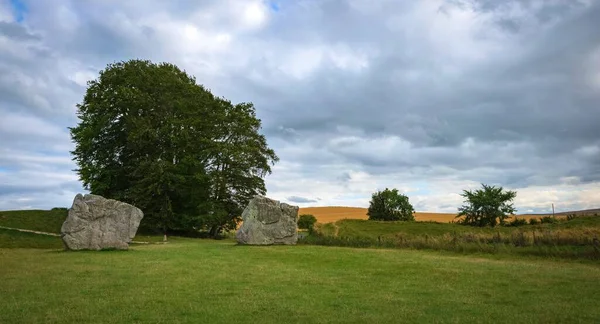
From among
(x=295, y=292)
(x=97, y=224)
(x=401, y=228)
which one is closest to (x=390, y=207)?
(x=401, y=228)

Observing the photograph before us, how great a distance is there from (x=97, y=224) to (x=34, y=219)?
20393 mm

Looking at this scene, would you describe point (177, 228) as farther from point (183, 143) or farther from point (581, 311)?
point (581, 311)

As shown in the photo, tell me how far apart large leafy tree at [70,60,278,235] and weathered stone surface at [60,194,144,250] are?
14241 mm

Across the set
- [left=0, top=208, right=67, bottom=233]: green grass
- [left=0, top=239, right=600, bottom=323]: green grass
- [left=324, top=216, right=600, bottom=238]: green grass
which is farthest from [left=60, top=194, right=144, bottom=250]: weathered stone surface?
[left=324, top=216, right=600, bottom=238]: green grass

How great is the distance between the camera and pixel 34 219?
41.4m

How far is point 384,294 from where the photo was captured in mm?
11602

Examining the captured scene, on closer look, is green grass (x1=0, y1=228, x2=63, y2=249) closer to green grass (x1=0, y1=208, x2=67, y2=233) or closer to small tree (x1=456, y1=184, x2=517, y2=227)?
green grass (x1=0, y1=208, x2=67, y2=233)

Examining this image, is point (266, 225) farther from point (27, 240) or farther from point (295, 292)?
point (295, 292)

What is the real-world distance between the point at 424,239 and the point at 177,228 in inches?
1034

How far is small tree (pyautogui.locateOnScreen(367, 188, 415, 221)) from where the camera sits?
169 feet

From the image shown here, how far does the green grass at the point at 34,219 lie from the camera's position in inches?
1511

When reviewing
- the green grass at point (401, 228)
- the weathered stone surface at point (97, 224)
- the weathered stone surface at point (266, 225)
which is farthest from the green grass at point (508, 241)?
the weathered stone surface at point (97, 224)

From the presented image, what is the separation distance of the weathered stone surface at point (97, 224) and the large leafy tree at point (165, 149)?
14.2m

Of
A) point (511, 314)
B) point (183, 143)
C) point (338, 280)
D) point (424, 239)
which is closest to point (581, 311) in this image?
point (511, 314)
